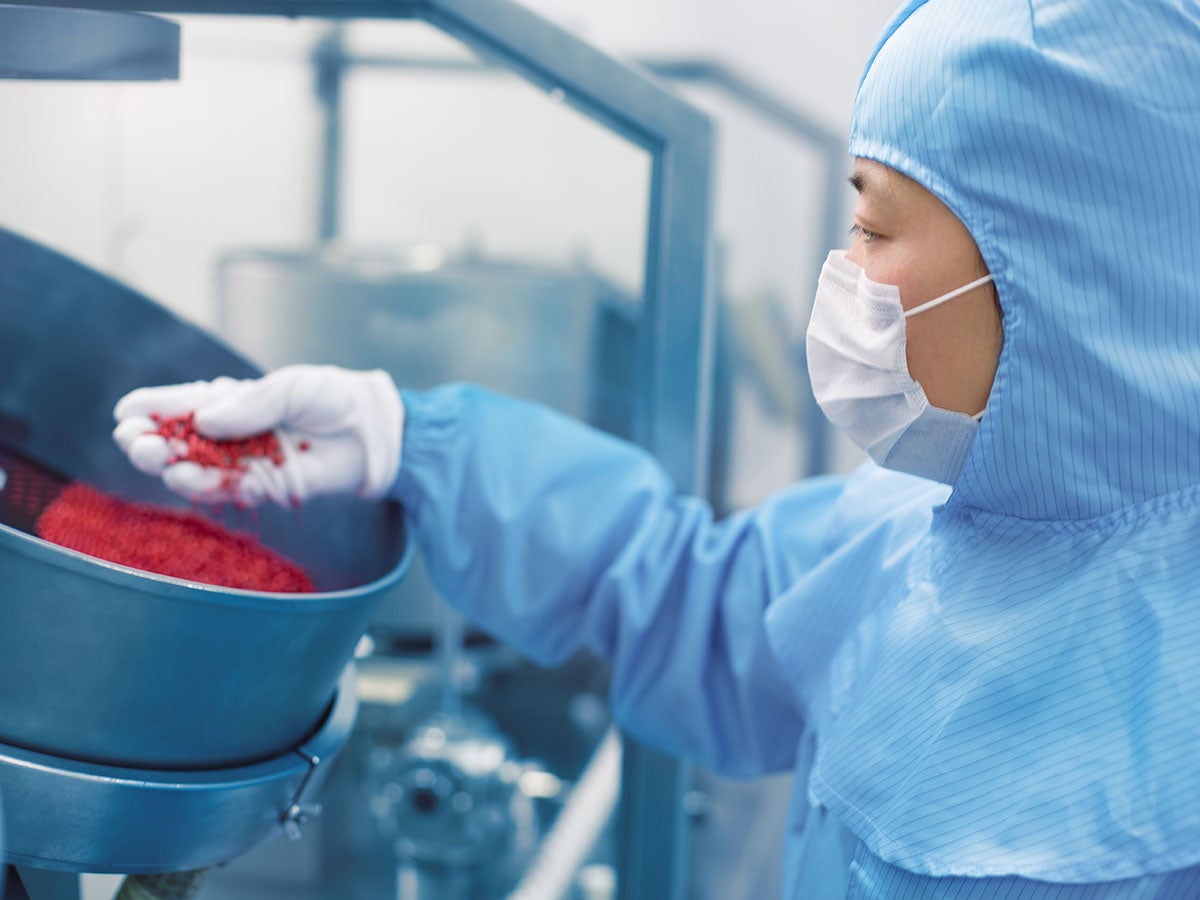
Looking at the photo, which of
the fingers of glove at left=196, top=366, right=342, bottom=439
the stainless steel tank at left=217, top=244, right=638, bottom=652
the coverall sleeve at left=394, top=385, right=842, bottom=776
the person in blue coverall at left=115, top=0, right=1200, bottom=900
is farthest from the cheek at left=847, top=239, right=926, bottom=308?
the stainless steel tank at left=217, top=244, right=638, bottom=652

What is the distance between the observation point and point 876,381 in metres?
0.67

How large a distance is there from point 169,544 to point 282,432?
4.6 inches

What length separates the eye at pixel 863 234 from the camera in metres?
0.67

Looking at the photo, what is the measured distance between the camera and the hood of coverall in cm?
58

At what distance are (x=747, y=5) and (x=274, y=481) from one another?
8.94 feet

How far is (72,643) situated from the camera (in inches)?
20.8

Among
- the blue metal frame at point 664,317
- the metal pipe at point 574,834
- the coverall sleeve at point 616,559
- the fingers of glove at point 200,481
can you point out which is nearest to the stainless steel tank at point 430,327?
the metal pipe at point 574,834

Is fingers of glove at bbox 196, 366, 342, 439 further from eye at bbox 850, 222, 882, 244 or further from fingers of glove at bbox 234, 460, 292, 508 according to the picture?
eye at bbox 850, 222, 882, 244

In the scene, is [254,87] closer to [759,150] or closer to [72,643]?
[759,150]

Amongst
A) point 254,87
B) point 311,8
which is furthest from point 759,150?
point 311,8

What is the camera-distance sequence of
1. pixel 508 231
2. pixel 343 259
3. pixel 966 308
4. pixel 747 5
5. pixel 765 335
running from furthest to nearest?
pixel 747 5 < pixel 508 231 < pixel 765 335 < pixel 343 259 < pixel 966 308

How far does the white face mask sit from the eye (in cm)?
2

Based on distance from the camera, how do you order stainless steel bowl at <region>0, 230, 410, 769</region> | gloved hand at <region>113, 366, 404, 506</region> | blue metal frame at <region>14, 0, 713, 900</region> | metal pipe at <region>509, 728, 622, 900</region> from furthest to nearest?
1. metal pipe at <region>509, 728, 622, 900</region>
2. blue metal frame at <region>14, 0, 713, 900</region>
3. gloved hand at <region>113, 366, 404, 506</region>
4. stainless steel bowl at <region>0, 230, 410, 769</region>

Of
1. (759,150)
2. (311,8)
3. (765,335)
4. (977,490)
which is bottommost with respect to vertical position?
(765,335)
